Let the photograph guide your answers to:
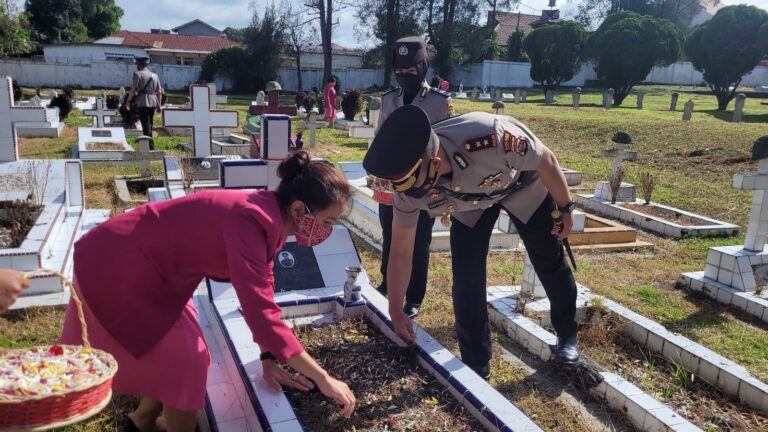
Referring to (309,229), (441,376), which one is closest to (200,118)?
(441,376)

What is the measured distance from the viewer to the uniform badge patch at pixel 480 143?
104 inches

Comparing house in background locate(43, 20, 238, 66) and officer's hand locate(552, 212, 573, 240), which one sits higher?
house in background locate(43, 20, 238, 66)

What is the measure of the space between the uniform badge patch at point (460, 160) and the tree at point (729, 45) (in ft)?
71.6

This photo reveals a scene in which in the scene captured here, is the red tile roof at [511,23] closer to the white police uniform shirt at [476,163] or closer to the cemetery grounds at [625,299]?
the cemetery grounds at [625,299]

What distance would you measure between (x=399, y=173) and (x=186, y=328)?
104 cm

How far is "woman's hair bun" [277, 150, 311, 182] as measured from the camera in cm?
215

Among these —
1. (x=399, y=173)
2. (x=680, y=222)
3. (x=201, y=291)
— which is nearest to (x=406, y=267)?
(x=399, y=173)

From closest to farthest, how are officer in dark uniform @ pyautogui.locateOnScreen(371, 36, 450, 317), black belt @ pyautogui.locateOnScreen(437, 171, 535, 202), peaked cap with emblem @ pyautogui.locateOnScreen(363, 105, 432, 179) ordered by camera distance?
peaked cap with emblem @ pyautogui.locateOnScreen(363, 105, 432, 179)
black belt @ pyautogui.locateOnScreen(437, 171, 535, 202)
officer in dark uniform @ pyautogui.locateOnScreen(371, 36, 450, 317)

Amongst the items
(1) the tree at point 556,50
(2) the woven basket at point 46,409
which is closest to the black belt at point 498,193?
(2) the woven basket at point 46,409

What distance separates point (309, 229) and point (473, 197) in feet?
3.03

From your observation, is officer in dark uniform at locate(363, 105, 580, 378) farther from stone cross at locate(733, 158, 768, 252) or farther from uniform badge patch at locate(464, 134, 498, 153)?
stone cross at locate(733, 158, 768, 252)

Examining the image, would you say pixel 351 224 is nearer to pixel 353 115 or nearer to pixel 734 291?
pixel 734 291

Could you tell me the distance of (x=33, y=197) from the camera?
5562 mm

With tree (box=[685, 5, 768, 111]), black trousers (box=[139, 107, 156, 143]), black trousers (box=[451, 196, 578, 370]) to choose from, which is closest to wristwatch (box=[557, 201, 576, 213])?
black trousers (box=[451, 196, 578, 370])
